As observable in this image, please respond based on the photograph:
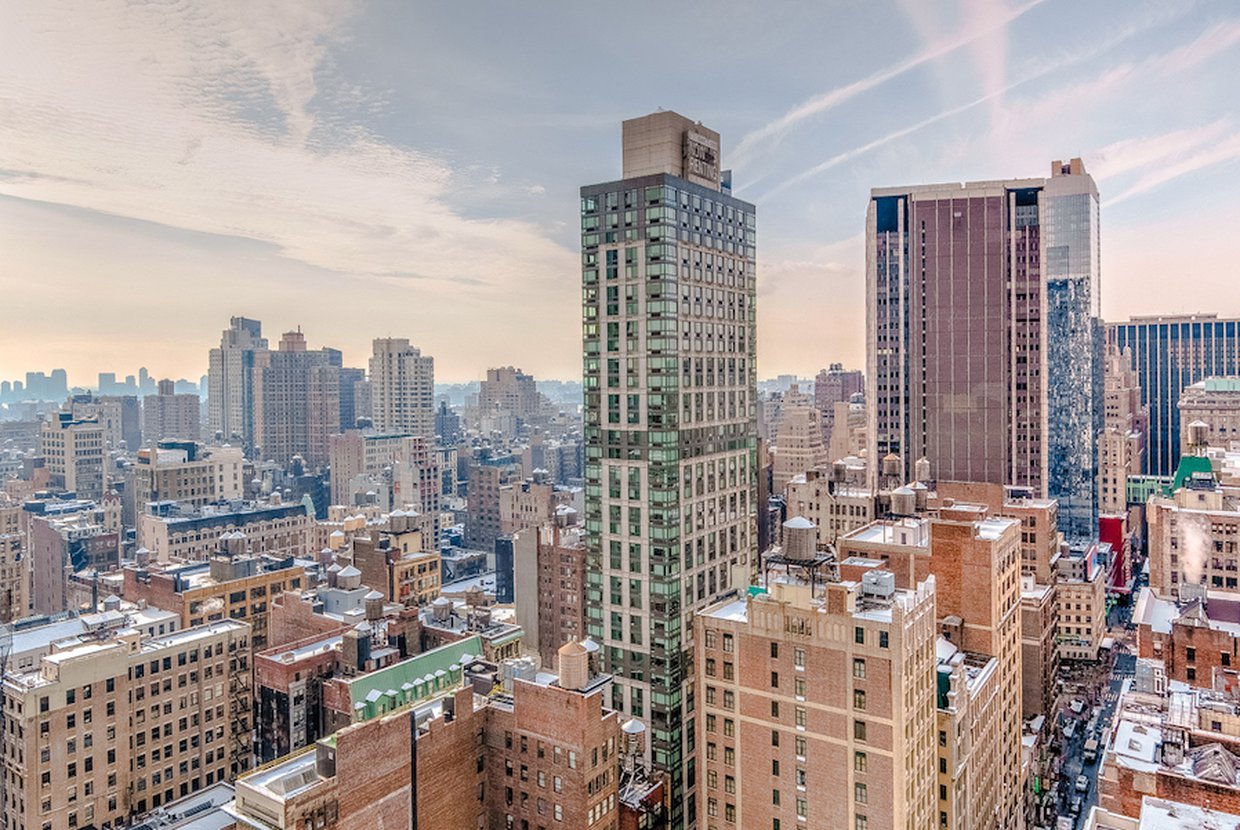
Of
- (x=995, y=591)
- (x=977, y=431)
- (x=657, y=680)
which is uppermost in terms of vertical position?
(x=977, y=431)

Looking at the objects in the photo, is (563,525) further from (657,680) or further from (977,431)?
(977,431)

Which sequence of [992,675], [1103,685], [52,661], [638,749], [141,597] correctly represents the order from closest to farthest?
Answer: 1. [992,675]
2. [52,661]
3. [638,749]
4. [141,597]
5. [1103,685]

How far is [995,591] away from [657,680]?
3601 centimetres

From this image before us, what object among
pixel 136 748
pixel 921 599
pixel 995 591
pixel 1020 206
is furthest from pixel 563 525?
pixel 1020 206

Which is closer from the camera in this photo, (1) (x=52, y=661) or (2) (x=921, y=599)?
(2) (x=921, y=599)

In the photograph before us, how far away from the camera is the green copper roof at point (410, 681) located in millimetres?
69500

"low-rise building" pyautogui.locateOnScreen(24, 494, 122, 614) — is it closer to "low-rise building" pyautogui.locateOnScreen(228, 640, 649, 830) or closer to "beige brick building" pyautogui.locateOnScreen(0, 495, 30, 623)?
"beige brick building" pyautogui.locateOnScreen(0, 495, 30, 623)

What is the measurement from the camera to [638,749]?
279 ft

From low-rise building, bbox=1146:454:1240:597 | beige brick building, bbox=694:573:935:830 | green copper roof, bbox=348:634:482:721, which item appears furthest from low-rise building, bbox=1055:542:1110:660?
green copper roof, bbox=348:634:482:721

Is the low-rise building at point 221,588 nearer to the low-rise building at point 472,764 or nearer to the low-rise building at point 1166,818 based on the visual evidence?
the low-rise building at point 472,764

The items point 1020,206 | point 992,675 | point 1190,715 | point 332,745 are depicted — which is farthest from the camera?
point 1020,206

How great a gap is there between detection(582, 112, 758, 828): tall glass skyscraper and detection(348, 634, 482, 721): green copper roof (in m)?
16.5

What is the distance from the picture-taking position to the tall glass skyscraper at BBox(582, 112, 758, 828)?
88250mm

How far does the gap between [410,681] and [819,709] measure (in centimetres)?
4293
